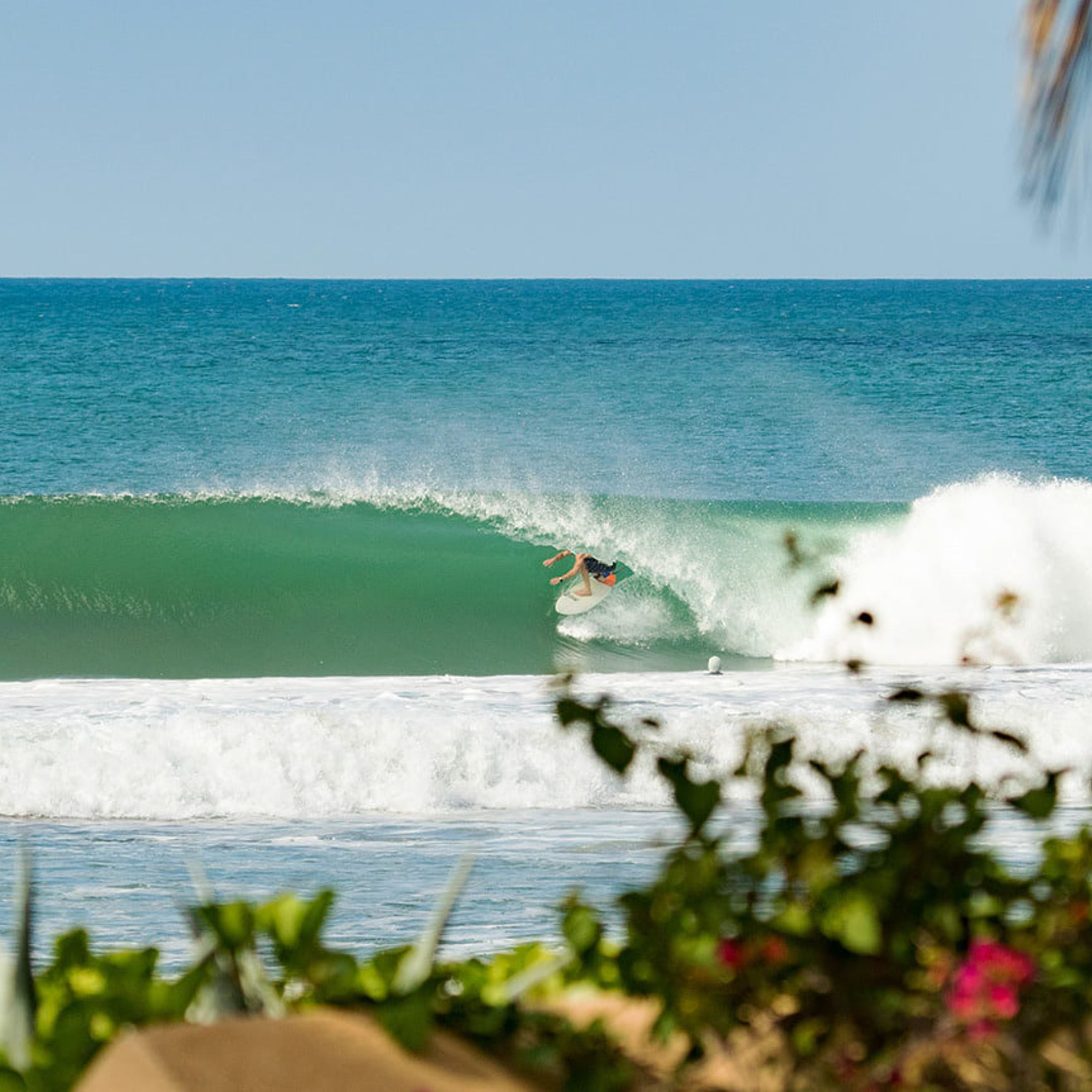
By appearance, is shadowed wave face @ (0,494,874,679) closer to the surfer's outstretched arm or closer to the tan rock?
the surfer's outstretched arm

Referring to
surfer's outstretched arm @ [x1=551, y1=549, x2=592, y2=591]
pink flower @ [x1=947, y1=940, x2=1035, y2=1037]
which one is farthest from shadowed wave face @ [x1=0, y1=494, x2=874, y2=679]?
pink flower @ [x1=947, y1=940, x2=1035, y2=1037]

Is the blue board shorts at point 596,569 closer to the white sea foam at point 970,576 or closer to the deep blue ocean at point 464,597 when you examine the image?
the deep blue ocean at point 464,597

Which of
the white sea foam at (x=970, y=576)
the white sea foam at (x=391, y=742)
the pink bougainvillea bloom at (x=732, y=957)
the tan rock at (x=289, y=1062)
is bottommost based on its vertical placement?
the white sea foam at (x=970, y=576)

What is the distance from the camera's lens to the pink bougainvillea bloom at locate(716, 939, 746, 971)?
1686 mm

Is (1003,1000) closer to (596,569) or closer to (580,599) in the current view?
(580,599)

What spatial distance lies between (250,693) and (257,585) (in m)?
8.18

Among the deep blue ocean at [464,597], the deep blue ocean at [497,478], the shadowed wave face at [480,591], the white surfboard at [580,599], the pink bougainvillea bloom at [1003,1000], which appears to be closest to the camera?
the pink bougainvillea bloom at [1003,1000]

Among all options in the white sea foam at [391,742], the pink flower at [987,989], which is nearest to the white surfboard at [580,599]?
the white sea foam at [391,742]

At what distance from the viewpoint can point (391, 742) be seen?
7629mm

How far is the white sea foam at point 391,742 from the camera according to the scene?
718cm

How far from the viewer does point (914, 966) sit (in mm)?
1725

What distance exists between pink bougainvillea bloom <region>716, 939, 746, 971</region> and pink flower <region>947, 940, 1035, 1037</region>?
0.26 m

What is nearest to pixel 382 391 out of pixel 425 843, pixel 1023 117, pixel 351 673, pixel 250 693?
pixel 351 673

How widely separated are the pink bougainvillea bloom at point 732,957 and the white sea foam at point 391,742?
5.19 m
